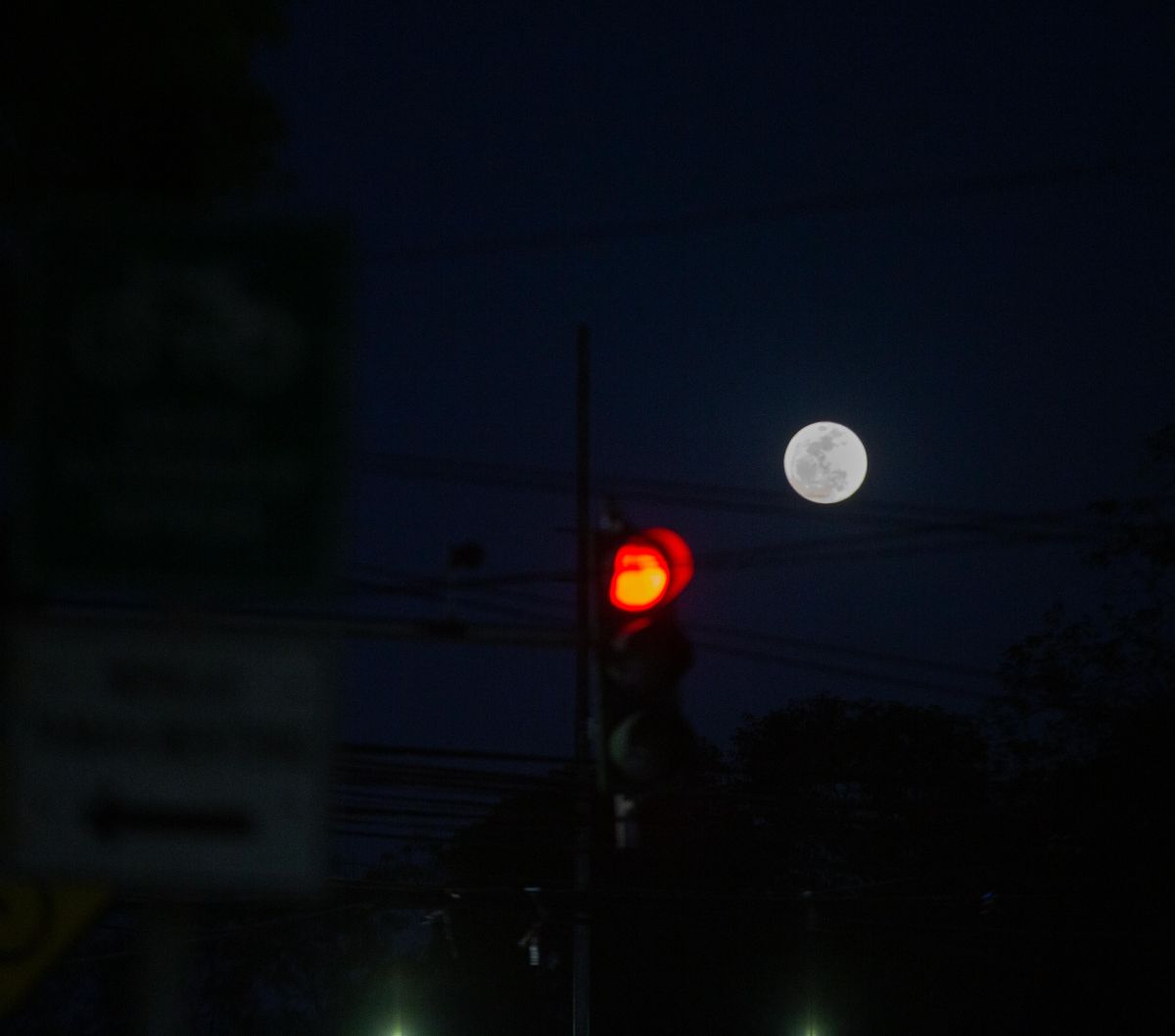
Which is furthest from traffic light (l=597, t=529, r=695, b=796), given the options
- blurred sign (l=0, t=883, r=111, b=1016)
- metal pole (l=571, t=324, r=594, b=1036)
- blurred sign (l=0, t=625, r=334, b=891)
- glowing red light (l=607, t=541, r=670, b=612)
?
metal pole (l=571, t=324, r=594, b=1036)

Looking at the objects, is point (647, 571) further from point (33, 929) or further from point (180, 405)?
point (33, 929)

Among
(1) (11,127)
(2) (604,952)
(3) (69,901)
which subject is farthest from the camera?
(2) (604,952)

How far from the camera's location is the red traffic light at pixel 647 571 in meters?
6.68

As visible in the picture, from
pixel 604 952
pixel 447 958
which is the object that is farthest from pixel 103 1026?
pixel 604 952

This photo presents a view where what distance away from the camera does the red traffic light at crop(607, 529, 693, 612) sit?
6.68 meters

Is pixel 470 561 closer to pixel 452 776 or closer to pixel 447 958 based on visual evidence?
pixel 452 776

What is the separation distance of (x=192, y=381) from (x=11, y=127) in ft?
11.4

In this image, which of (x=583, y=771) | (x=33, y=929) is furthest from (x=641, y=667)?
(x=583, y=771)

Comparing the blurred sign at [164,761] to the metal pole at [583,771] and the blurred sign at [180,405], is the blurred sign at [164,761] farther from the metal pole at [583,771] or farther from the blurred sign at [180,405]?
the metal pole at [583,771]

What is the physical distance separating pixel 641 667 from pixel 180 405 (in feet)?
9.21

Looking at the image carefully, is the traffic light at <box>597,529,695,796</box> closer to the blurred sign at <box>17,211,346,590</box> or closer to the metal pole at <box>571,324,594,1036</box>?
the blurred sign at <box>17,211,346,590</box>

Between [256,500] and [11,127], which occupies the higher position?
[11,127]

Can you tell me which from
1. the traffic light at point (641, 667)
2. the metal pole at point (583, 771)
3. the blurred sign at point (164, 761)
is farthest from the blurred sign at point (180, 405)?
the metal pole at point (583, 771)

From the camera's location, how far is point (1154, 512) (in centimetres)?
2539
